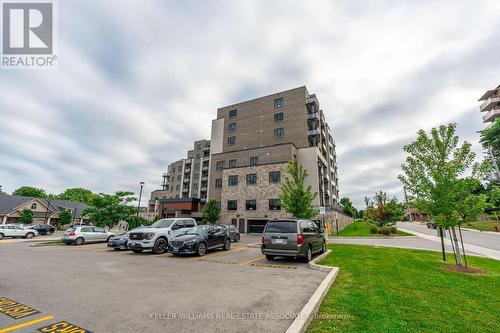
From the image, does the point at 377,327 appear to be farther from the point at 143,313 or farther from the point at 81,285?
the point at 81,285

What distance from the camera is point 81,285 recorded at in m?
6.57

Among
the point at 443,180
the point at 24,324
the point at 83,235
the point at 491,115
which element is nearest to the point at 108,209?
the point at 83,235

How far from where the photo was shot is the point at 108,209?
92.7 feet

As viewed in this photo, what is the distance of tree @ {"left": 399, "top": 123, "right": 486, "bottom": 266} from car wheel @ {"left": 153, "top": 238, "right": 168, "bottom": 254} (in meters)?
13.8

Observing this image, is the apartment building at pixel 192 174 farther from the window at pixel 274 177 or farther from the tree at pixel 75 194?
the tree at pixel 75 194

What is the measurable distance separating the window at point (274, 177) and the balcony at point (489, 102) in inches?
2247

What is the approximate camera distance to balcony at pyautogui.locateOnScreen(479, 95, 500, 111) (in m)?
53.4

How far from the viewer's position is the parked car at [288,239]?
1030 centimetres

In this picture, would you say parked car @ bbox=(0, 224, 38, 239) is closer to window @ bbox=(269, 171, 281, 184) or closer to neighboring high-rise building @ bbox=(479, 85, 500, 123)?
window @ bbox=(269, 171, 281, 184)

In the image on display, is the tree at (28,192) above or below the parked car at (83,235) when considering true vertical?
above

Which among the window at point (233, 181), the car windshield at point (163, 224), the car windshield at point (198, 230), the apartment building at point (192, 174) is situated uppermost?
the apartment building at point (192, 174)

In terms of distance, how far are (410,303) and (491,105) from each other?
7519 centimetres

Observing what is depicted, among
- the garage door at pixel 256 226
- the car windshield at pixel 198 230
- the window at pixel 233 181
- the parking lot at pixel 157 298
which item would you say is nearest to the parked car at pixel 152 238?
the car windshield at pixel 198 230

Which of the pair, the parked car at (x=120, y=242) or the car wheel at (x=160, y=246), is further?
the parked car at (x=120, y=242)
